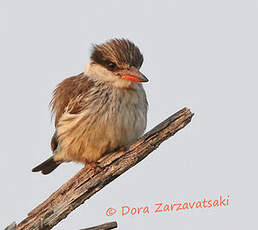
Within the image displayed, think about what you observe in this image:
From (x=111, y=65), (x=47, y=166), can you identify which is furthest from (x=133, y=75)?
(x=47, y=166)

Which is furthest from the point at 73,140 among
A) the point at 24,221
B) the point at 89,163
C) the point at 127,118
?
the point at 24,221

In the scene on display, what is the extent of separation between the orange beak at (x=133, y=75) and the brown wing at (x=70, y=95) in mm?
496

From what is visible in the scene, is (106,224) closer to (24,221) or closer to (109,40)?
(24,221)

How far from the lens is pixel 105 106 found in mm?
6172

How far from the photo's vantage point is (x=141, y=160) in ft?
19.4

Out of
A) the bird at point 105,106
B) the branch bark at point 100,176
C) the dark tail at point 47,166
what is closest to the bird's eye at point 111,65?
the bird at point 105,106

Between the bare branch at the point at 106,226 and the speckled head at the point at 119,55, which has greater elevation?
the speckled head at the point at 119,55

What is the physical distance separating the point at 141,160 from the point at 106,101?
871mm

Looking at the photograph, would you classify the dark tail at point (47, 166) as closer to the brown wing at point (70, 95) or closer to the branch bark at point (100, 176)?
the brown wing at point (70, 95)

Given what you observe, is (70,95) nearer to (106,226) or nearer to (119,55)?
(119,55)

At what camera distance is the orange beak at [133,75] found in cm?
599

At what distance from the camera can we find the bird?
20.0 ft

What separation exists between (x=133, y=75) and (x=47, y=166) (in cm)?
210

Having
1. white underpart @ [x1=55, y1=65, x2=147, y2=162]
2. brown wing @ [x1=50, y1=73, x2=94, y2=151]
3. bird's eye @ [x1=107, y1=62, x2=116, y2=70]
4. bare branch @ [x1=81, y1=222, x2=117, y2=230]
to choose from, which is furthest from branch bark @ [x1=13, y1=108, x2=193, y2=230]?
bird's eye @ [x1=107, y1=62, x2=116, y2=70]
